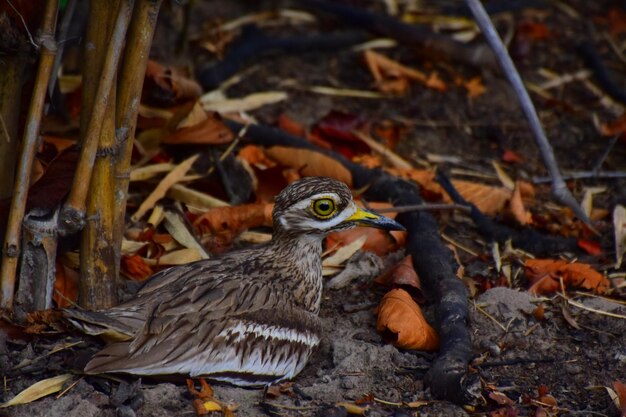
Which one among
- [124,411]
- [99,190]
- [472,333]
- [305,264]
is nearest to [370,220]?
[305,264]

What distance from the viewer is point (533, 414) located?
4.39 m

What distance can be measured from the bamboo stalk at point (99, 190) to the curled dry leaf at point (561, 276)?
87.4 inches

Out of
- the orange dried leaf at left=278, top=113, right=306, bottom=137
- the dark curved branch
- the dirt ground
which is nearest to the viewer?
the dirt ground

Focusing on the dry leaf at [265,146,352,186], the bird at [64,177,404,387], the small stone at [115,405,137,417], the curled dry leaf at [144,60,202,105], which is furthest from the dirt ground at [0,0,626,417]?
the curled dry leaf at [144,60,202,105]

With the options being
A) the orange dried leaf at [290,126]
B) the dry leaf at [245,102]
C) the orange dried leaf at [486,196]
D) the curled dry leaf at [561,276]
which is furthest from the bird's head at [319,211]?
the dry leaf at [245,102]

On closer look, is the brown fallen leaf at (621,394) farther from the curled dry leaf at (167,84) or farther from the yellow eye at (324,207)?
the curled dry leaf at (167,84)

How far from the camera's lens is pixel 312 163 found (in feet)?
20.1

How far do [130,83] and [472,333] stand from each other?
2029 mm

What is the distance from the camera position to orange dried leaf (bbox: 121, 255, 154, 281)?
526 cm

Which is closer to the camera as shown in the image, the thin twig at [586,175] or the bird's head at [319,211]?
the bird's head at [319,211]

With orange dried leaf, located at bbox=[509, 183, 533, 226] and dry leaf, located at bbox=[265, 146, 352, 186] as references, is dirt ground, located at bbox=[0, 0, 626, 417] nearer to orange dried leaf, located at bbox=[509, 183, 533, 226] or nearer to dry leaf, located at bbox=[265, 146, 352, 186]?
orange dried leaf, located at bbox=[509, 183, 533, 226]

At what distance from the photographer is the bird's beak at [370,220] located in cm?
498

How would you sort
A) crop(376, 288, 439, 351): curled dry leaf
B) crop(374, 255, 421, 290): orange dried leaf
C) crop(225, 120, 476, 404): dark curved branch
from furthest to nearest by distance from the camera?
crop(374, 255, 421, 290): orange dried leaf
crop(376, 288, 439, 351): curled dry leaf
crop(225, 120, 476, 404): dark curved branch

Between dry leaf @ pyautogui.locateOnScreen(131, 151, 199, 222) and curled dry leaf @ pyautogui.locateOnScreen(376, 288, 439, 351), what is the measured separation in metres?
1.52
